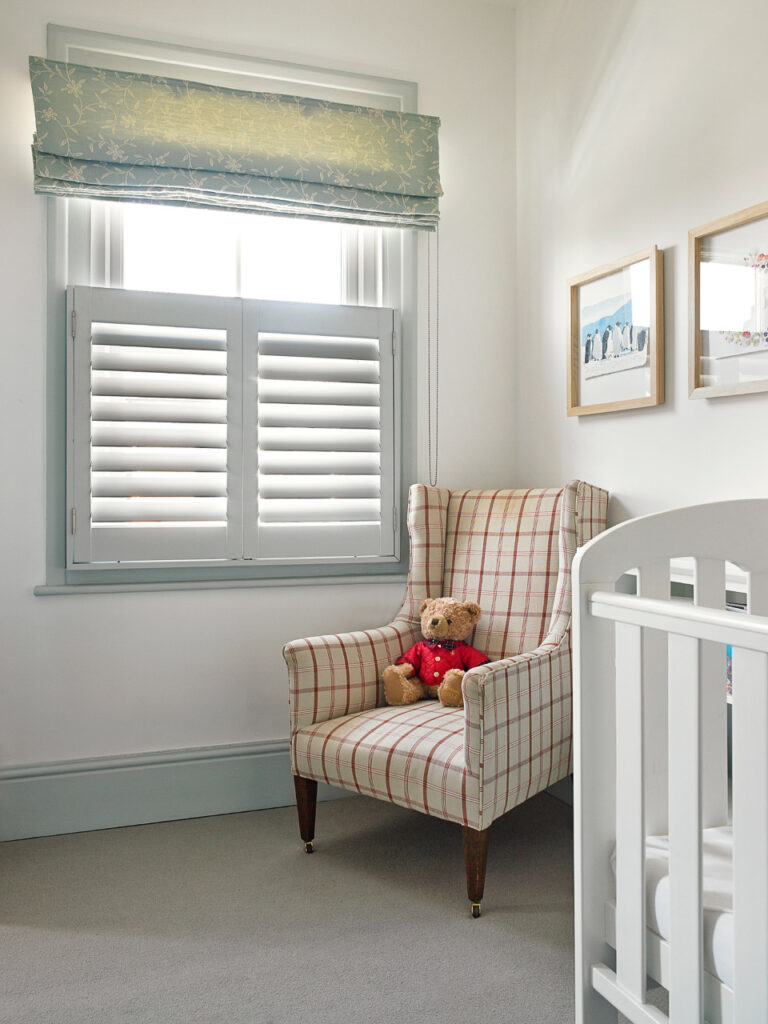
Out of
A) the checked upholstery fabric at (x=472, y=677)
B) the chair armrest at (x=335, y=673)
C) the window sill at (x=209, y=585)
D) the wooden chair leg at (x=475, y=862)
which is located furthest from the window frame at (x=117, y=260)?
the wooden chair leg at (x=475, y=862)

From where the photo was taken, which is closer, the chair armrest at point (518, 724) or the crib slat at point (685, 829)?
the crib slat at point (685, 829)

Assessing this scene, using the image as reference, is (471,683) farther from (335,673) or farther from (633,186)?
(633,186)

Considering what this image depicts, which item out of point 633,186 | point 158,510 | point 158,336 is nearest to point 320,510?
point 158,510

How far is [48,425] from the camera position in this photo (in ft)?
7.87

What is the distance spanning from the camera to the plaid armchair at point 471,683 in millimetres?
1873

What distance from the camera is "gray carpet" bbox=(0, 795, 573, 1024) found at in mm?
1559

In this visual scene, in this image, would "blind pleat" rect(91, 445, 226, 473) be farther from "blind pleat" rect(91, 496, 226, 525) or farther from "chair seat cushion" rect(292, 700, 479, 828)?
"chair seat cushion" rect(292, 700, 479, 828)

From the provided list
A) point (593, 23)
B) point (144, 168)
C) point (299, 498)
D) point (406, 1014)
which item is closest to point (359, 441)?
point (299, 498)

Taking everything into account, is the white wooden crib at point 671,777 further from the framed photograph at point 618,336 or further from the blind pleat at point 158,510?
the blind pleat at point 158,510

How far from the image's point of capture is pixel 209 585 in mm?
2543

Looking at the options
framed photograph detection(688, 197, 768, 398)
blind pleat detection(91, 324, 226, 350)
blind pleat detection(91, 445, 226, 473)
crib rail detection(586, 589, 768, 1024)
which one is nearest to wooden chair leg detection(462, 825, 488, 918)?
crib rail detection(586, 589, 768, 1024)

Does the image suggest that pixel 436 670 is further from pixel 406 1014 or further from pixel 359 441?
pixel 406 1014

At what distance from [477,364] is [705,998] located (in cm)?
216

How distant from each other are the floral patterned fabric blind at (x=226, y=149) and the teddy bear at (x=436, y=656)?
4.28 feet
